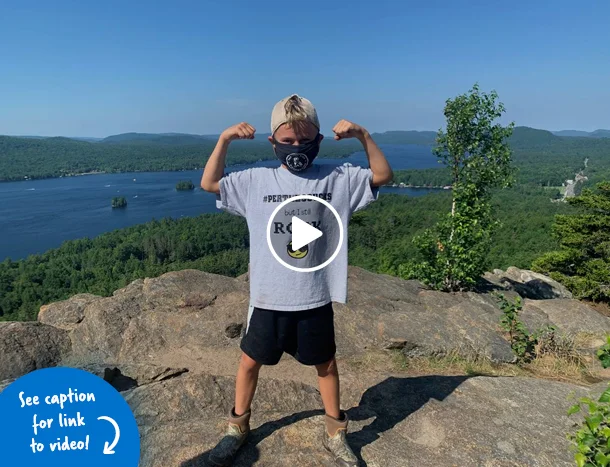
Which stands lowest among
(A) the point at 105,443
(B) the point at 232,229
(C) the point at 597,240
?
(B) the point at 232,229

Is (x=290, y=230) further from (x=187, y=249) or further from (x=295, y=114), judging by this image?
(x=187, y=249)

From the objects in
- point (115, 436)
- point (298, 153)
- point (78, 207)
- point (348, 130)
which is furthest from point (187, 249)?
point (115, 436)

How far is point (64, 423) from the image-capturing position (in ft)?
4.67

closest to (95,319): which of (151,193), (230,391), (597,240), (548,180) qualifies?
(230,391)

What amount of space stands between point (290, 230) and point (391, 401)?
6.47 ft

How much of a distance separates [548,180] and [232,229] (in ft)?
316

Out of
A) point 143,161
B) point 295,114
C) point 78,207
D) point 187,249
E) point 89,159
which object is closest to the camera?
point 295,114

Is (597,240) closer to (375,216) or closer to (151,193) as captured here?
(375,216)

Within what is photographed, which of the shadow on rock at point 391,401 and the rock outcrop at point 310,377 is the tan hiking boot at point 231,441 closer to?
the rock outcrop at point 310,377

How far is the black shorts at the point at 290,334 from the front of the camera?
2449mm

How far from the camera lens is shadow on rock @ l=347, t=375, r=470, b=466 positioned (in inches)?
115

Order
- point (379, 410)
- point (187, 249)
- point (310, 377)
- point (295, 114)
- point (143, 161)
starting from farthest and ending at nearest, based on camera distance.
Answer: point (143, 161)
point (187, 249)
point (310, 377)
point (379, 410)
point (295, 114)

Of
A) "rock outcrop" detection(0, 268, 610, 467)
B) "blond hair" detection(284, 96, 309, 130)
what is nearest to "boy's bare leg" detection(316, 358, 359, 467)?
"rock outcrop" detection(0, 268, 610, 467)

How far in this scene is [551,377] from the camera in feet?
15.0
